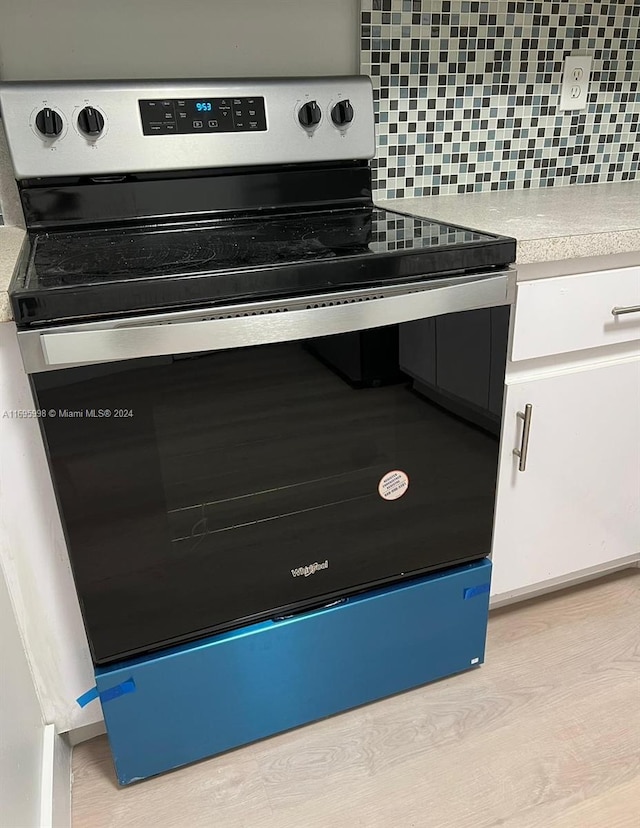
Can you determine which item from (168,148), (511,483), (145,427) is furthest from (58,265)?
(511,483)

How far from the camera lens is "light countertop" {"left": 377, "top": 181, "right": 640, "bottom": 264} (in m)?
1.08

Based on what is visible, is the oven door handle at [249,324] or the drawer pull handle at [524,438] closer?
the oven door handle at [249,324]

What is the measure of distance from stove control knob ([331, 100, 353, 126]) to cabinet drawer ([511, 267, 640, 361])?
50cm

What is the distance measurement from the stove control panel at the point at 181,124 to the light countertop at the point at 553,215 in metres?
0.22

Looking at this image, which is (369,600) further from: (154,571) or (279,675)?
(154,571)

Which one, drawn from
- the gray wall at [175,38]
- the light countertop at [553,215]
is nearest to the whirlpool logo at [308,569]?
the light countertop at [553,215]

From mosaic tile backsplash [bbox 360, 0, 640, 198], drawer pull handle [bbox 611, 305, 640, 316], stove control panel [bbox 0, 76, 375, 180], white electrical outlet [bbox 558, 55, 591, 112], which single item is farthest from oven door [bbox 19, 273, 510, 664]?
white electrical outlet [bbox 558, 55, 591, 112]

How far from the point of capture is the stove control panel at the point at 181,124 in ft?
3.71

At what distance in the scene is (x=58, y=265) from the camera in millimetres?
958

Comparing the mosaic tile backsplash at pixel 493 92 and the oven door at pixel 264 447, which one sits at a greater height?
the mosaic tile backsplash at pixel 493 92

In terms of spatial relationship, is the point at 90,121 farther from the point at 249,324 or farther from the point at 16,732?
the point at 16,732

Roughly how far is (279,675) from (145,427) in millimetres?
522

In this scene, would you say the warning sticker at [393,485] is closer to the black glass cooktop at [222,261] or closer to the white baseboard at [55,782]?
the black glass cooktop at [222,261]

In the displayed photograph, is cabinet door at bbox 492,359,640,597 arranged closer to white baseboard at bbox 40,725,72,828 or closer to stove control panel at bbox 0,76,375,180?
stove control panel at bbox 0,76,375,180
